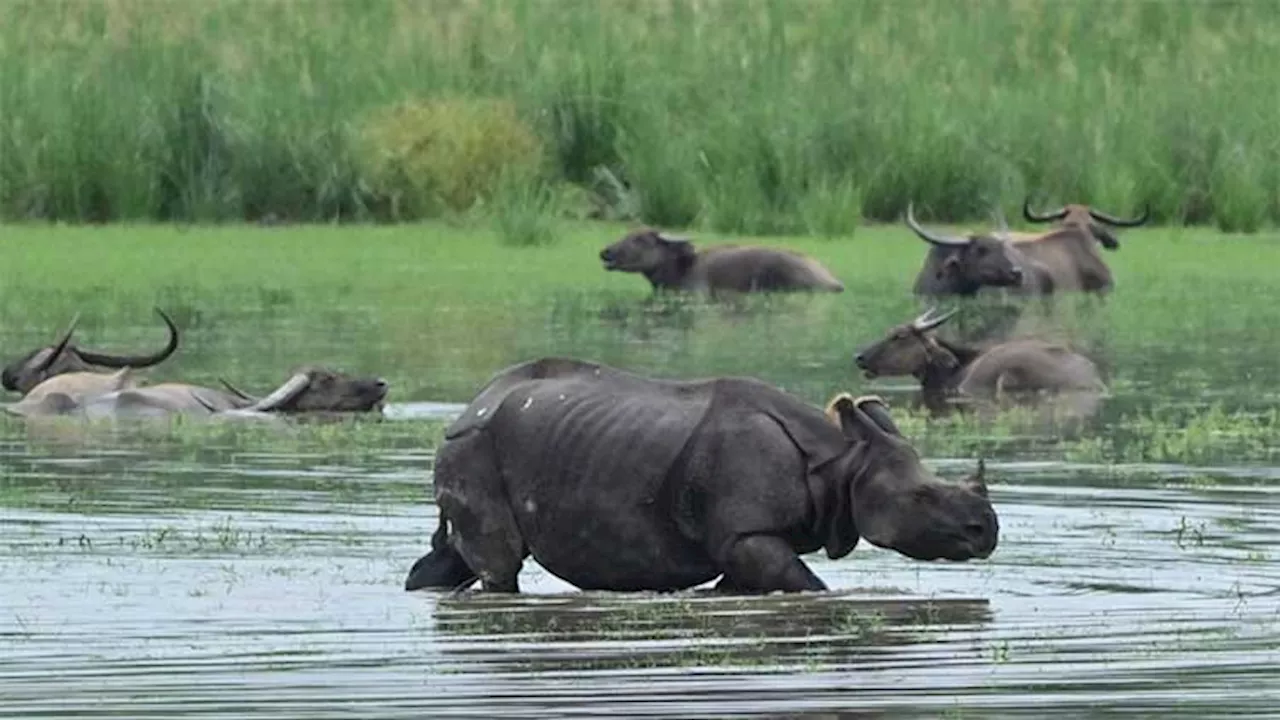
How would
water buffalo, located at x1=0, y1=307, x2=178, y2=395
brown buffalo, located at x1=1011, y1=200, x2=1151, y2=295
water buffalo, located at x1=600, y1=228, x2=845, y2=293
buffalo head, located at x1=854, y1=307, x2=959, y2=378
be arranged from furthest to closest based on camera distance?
brown buffalo, located at x1=1011, y1=200, x2=1151, y2=295 < water buffalo, located at x1=600, y1=228, x2=845, y2=293 < buffalo head, located at x1=854, y1=307, x2=959, y2=378 < water buffalo, located at x1=0, y1=307, x2=178, y2=395

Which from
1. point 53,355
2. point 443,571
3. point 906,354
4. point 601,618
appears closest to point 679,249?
point 906,354

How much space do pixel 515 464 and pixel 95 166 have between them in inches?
790

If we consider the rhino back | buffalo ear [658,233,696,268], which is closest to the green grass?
buffalo ear [658,233,696,268]

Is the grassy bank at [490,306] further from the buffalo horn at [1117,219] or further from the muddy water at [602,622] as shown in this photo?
the muddy water at [602,622]

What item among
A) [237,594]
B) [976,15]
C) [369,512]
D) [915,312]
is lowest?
[976,15]

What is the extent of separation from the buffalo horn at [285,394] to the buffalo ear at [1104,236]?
1178cm

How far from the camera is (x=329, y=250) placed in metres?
27.8

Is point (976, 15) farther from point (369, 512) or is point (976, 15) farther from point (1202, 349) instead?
point (369, 512)

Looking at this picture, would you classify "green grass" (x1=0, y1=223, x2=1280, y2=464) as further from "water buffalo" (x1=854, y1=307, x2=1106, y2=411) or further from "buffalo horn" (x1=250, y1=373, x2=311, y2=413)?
"buffalo horn" (x1=250, y1=373, x2=311, y2=413)

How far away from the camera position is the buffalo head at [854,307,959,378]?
1920cm

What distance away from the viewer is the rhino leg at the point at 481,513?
10469mm

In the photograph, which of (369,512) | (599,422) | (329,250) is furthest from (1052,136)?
(599,422)

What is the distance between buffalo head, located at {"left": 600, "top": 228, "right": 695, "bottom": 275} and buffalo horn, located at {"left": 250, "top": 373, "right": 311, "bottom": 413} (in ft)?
32.3

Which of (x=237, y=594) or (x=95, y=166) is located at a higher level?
(x=237, y=594)
